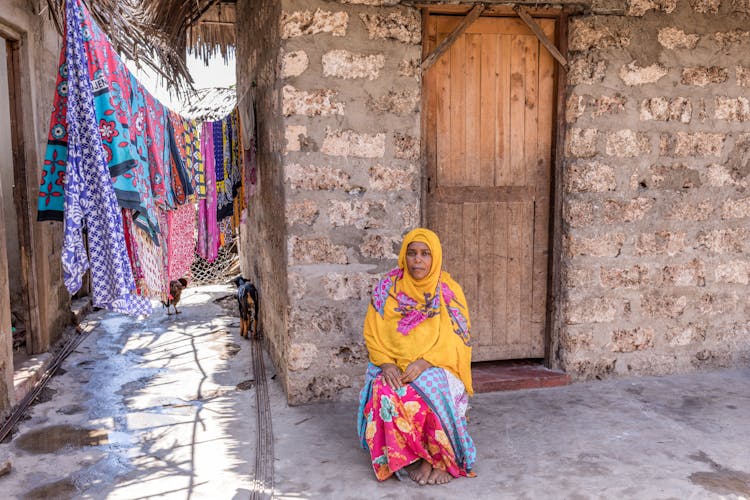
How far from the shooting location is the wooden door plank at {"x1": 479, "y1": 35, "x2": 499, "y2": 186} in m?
4.28

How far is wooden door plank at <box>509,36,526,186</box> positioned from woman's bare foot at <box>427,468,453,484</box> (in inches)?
80.9

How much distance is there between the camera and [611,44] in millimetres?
4293

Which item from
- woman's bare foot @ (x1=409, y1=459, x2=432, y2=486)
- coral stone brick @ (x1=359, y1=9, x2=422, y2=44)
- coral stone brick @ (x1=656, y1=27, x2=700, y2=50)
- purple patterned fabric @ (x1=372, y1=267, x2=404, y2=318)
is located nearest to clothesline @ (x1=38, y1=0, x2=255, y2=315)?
purple patterned fabric @ (x1=372, y1=267, x2=404, y2=318)

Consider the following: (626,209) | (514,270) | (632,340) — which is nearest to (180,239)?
(514,270)

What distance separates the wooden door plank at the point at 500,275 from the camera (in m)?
4.43

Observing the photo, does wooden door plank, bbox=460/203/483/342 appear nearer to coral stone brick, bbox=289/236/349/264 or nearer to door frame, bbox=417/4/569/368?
door frame, bbox=417/4/569/368

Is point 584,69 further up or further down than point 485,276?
further up

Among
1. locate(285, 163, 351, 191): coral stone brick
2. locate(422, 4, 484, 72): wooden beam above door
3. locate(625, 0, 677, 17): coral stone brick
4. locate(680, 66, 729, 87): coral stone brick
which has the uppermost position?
locate(625, 0, 677, 17): coral stone brick

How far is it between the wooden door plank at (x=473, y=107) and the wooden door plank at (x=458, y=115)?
27 millimetres

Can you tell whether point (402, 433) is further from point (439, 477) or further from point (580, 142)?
point (580, 142)

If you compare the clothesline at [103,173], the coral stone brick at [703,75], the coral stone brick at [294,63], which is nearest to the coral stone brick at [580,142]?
the coral stone brick at [703,75]

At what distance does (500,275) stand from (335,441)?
64.4 inches

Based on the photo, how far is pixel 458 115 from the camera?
429 centimetres

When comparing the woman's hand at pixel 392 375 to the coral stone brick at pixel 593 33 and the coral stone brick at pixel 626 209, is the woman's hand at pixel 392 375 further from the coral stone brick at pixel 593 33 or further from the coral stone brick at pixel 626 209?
the coral stone brick at pixel 593 33
